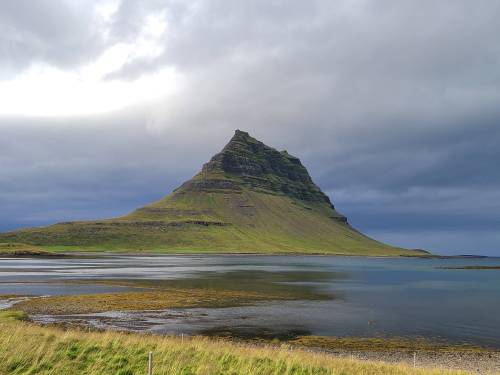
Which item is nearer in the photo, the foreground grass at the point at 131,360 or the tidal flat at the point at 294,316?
the foreground grass at the point at 131,360

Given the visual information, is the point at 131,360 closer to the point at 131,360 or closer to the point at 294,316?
the point at 131,360

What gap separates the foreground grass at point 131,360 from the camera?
69.8 feet

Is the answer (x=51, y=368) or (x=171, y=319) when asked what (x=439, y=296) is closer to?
(x=171, y=319)

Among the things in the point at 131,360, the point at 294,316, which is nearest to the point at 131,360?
the point at 131,360

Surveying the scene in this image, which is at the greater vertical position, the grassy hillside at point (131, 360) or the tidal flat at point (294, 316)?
the grassy hillside at point (131, 360)

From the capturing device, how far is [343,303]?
7088cm

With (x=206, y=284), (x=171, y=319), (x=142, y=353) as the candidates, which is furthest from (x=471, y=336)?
(x=206, y=284)

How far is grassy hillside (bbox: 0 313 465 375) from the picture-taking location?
21250 mm

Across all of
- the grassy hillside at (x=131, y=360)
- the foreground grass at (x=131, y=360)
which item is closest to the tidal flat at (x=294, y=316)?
the grassy hillside at (x=131, y=360)

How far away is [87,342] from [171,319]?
87.1ft

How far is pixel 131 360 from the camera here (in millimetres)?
A: 23094

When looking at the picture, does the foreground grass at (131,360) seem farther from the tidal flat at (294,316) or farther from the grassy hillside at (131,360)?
the tidal flat at (294,316)

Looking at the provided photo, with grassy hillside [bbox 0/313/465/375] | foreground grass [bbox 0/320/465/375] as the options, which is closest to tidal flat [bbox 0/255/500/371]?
grassy hillside [bbox 0/313/465/375]

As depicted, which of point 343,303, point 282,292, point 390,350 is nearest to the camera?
point 390,350
